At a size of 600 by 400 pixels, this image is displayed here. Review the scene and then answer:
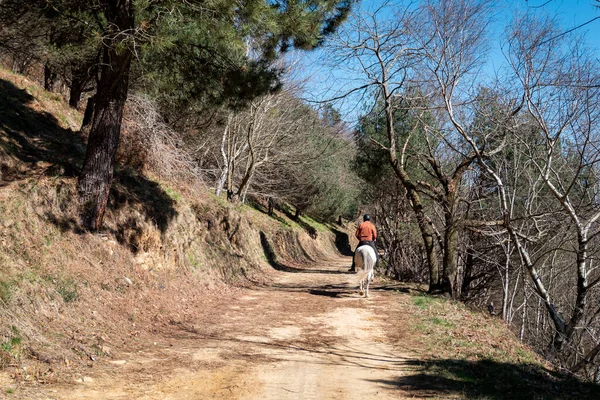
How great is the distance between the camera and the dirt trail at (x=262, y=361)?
5203 millimetres

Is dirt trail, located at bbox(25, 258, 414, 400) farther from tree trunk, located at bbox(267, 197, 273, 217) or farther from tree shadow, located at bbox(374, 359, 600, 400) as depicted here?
tree trunk, located at bbox(267, 197, 273, 217)

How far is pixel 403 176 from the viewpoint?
1453cm

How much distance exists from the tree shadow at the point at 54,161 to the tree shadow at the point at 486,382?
6.58 m

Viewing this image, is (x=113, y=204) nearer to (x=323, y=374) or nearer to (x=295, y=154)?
(x=323, y=374)

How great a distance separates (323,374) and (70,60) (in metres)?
11.4

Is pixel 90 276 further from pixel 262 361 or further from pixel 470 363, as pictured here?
pixel 470 363

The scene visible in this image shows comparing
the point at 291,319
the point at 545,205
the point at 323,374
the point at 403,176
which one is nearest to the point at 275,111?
the point at 403,176

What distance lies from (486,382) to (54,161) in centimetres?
902

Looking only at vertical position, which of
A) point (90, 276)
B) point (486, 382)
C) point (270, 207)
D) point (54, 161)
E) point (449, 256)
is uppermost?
point (270, 207)

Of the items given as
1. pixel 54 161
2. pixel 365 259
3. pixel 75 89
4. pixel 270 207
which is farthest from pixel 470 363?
pixel 270 207

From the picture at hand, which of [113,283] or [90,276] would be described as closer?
[90,276]

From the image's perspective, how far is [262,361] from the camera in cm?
654

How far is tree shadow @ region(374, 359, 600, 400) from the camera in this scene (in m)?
5.69

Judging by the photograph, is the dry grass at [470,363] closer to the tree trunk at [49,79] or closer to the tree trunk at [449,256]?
the tree trunk at [449,256]
